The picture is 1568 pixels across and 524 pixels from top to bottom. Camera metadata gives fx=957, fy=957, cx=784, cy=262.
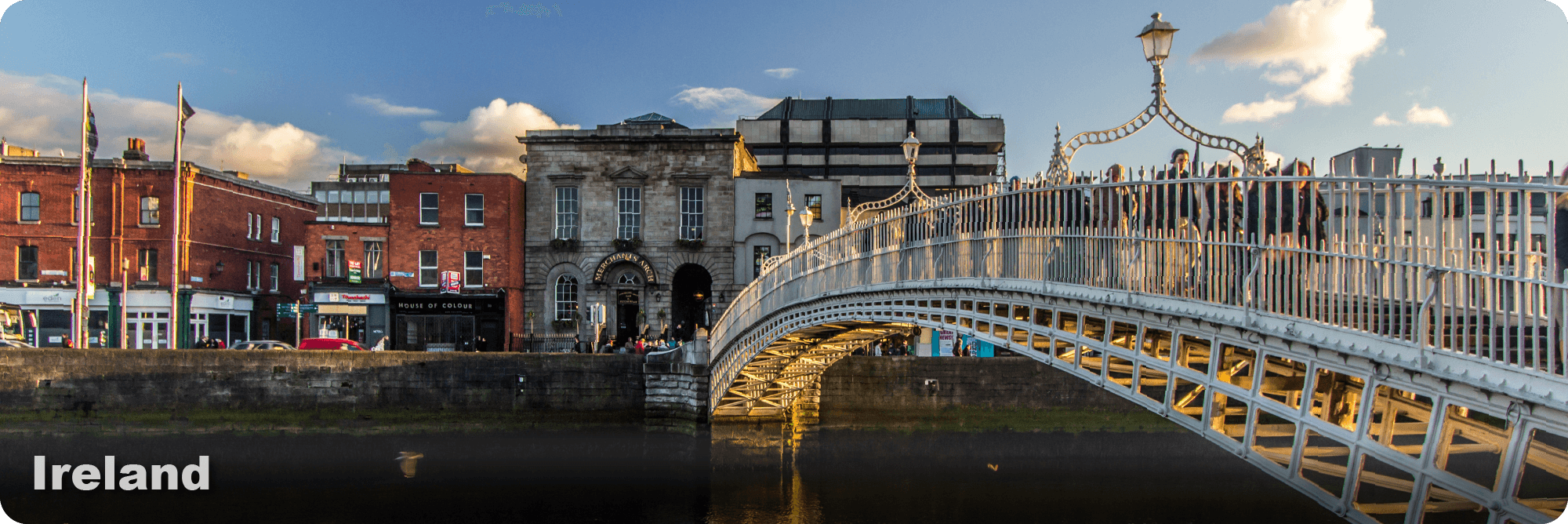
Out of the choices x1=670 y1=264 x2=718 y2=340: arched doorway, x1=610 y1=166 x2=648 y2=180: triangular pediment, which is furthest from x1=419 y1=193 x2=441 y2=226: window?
x1=670 y1=264 x2=718 y2=340: arched doorway

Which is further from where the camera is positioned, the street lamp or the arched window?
the arched window

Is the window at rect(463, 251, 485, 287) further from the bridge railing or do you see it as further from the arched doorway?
the bridge railing

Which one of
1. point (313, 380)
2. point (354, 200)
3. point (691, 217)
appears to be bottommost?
point (313, 380)

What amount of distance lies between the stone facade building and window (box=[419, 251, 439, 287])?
3241 millimetres

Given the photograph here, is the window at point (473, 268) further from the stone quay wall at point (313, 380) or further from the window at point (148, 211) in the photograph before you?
the window at point (148, 211)

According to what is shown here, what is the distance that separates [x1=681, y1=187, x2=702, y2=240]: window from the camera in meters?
34.8

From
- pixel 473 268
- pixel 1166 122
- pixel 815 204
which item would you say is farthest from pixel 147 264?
pixel 1166 122

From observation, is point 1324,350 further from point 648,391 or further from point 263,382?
point 263,382

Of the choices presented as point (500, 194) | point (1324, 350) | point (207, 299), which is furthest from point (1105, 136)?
point (207, 299)

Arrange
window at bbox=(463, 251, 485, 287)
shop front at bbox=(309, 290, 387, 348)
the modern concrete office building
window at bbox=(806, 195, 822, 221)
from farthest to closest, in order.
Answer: the modern concrete office building, window at bbox=(806, 195, 822, 221), window at bbox=(463, 251, 485, 287), shop front at bbox=(309, 290, 387, 348)

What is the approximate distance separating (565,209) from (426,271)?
5252 mm

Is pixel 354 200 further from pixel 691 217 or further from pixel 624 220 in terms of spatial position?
pixel 691 217

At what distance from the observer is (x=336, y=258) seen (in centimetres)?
3359

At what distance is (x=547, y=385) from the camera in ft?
A: 79.9
